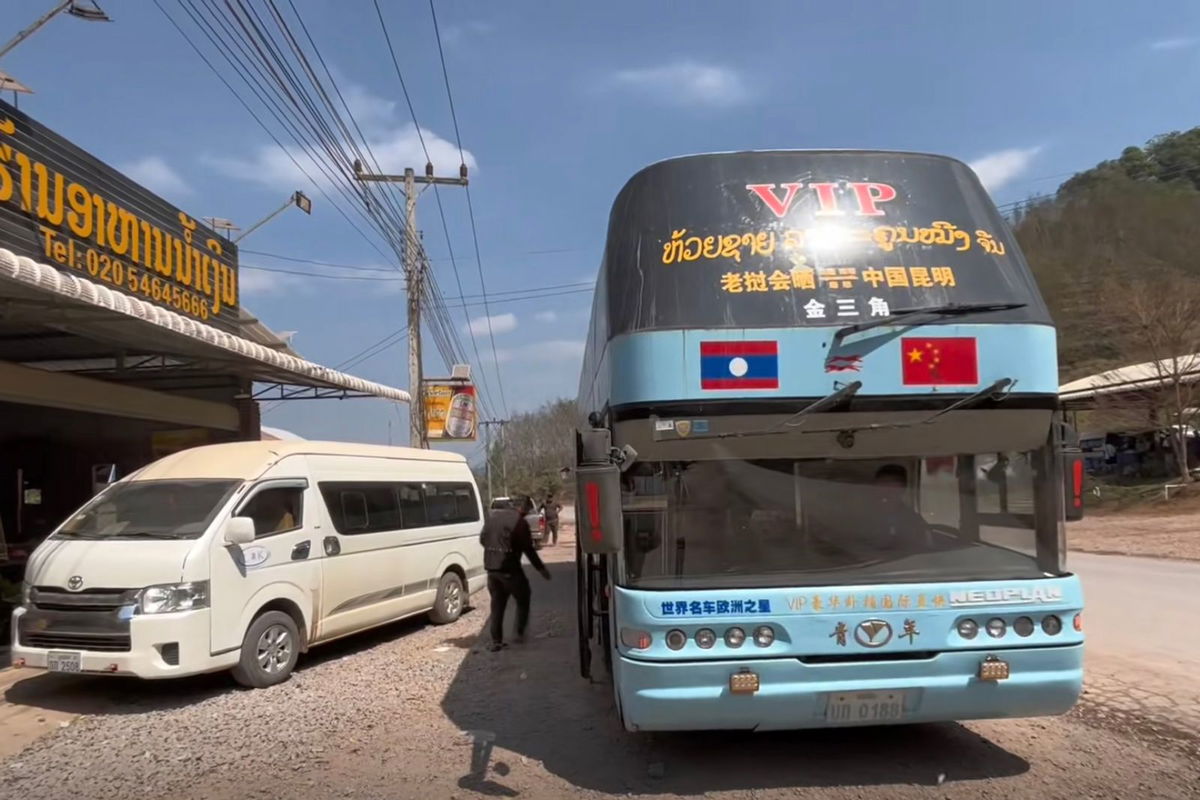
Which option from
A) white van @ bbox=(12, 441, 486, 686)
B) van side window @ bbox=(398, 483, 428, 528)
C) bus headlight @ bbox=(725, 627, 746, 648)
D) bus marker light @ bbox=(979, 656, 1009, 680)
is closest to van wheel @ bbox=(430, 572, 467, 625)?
white van @ bbox=(12, 441, 486, 686)

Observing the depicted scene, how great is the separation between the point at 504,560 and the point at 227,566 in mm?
2943

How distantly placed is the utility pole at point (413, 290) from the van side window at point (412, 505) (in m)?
9.68

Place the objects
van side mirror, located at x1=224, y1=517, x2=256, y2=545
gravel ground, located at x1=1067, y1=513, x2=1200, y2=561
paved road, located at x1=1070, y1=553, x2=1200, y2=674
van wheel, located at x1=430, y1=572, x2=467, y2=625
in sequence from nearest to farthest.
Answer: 1. van side mirror, located at x1=224, y1=517, x2=256, y2=545
2. paved road, located at x1=1070, y1=553, x2=1200, y2=674
3. van wheel, located at x1=430, y1=572, x2=467, y2=625
4. gravel ground, located at x1=1067, y1=513, x2=1200, y2=561

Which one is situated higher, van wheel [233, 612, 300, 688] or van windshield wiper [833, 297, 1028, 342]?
van windshield wiper [833, 297, 1028, 342]

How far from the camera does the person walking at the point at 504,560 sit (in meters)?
9.43

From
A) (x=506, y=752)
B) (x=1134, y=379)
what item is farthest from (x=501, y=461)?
(x=506, y=752)

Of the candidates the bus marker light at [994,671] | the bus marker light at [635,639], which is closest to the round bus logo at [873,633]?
the bus marker light at [994,671]

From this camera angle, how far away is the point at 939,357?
4.85 m

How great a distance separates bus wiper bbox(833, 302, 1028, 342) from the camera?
482cm

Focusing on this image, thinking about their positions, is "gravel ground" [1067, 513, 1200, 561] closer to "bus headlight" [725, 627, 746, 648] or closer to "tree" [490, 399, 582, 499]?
"bus headlight" [725, 627, 746, 648]

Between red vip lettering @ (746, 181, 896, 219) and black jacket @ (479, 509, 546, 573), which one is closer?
red vip lettering @ (746, 181, 896, 219)

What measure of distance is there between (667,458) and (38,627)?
5458mm

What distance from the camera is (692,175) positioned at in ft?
17.8

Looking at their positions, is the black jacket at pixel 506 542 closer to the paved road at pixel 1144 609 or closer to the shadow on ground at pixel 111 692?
the shadow on ground at pixel 111 692
